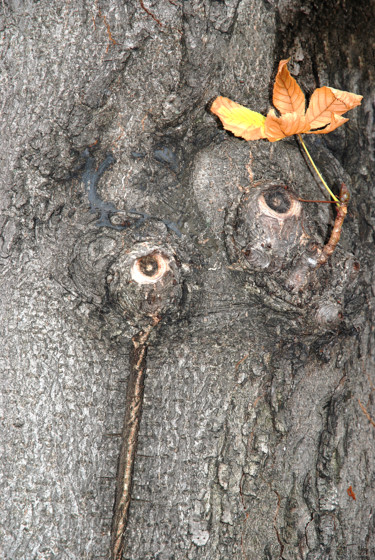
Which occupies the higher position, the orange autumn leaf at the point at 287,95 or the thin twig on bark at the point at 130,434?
the orange autumn leaf at the point at 287,95

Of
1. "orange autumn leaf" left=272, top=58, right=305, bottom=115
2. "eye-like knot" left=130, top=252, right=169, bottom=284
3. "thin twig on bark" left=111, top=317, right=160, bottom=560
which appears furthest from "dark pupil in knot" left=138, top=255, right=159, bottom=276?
"orange autumn leaf" left=272, top=58, right=305, bottom=115

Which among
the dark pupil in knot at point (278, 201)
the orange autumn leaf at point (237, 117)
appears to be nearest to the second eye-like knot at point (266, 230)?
the dark pupil in knot at point (278, 201)

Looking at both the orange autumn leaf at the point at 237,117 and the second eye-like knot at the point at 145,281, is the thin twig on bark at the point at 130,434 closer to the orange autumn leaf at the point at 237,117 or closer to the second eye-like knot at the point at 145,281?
the second eye-like knot at the point at 145,281

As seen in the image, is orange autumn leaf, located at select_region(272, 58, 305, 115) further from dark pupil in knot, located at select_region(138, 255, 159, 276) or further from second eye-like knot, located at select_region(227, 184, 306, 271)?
dark pupil in knot, located at select_region(138, 255, 159, 276)

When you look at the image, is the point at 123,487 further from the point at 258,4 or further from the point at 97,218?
the point at 258,4

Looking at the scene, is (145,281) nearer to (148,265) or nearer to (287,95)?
(148,265)
